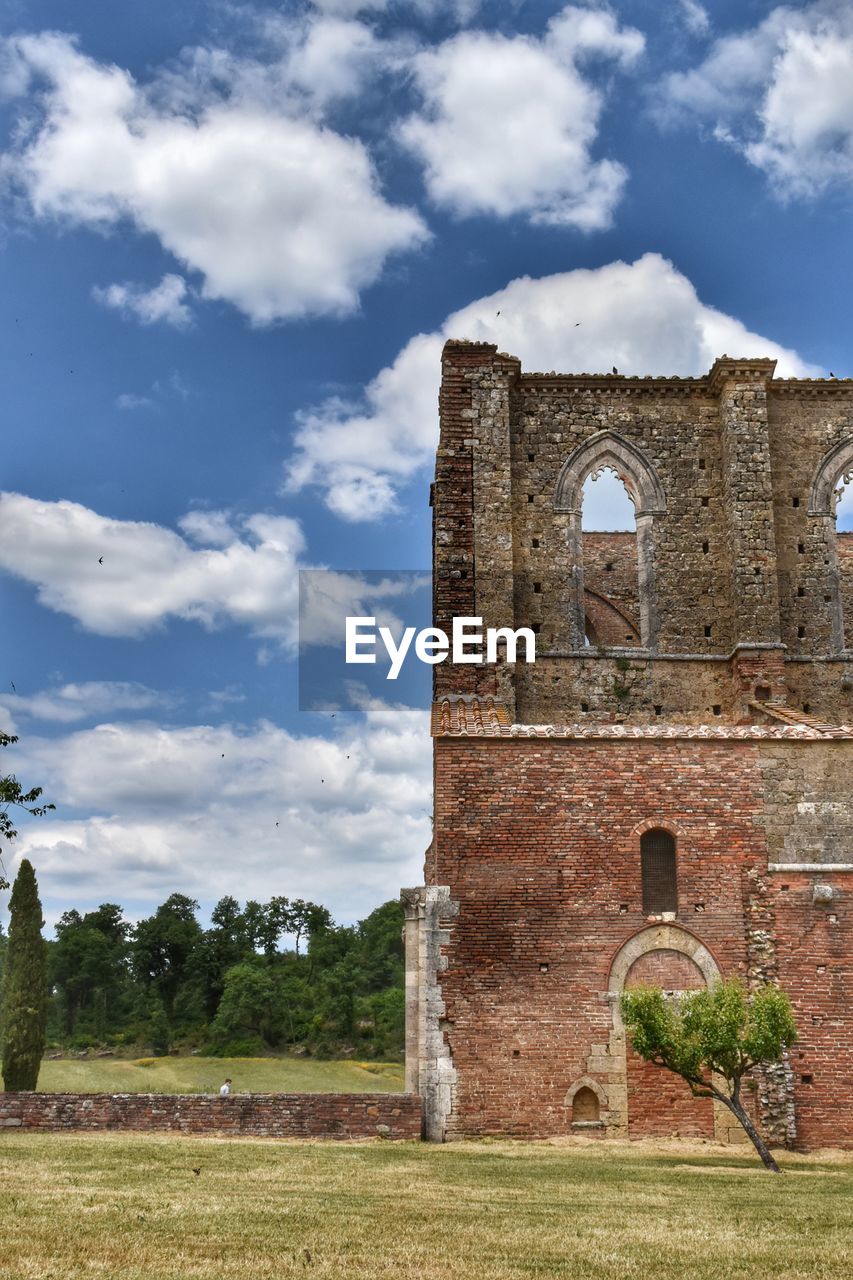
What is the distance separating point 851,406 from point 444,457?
8.23 metres

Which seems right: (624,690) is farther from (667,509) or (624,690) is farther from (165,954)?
(165,954)

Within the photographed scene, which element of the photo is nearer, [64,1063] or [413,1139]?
[413,1139]

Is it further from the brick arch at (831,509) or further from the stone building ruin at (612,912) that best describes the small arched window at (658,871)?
the brick arch at (831,509)

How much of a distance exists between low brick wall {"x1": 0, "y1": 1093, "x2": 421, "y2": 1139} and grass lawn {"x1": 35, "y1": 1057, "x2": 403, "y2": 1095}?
548 inches

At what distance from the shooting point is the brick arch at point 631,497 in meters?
Result: 24.0

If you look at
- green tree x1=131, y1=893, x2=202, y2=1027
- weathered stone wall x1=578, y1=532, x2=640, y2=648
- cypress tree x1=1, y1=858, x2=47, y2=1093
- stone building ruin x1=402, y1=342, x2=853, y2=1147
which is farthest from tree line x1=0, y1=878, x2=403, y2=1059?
stone building ruin x1=402, y1=342, x2=853, y2=1147

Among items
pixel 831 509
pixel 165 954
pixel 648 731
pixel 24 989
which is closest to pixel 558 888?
pixel 648 731

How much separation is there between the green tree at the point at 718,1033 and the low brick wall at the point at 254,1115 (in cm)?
351

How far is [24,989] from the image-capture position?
97.6ft

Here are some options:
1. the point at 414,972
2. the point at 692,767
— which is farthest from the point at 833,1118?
the point at 414,972

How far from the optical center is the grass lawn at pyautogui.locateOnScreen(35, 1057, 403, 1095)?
31344mm

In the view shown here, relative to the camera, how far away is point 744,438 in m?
24.3

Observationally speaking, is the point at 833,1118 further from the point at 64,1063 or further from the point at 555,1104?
the point at 64,1063

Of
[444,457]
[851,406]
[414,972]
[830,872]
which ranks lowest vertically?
[414,972]
